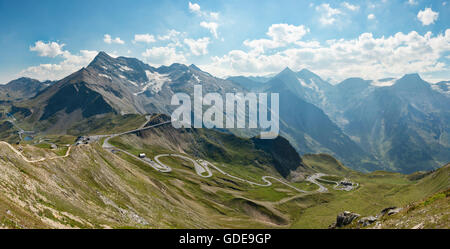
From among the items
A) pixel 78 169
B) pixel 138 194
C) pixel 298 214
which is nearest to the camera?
pixel 78 169
